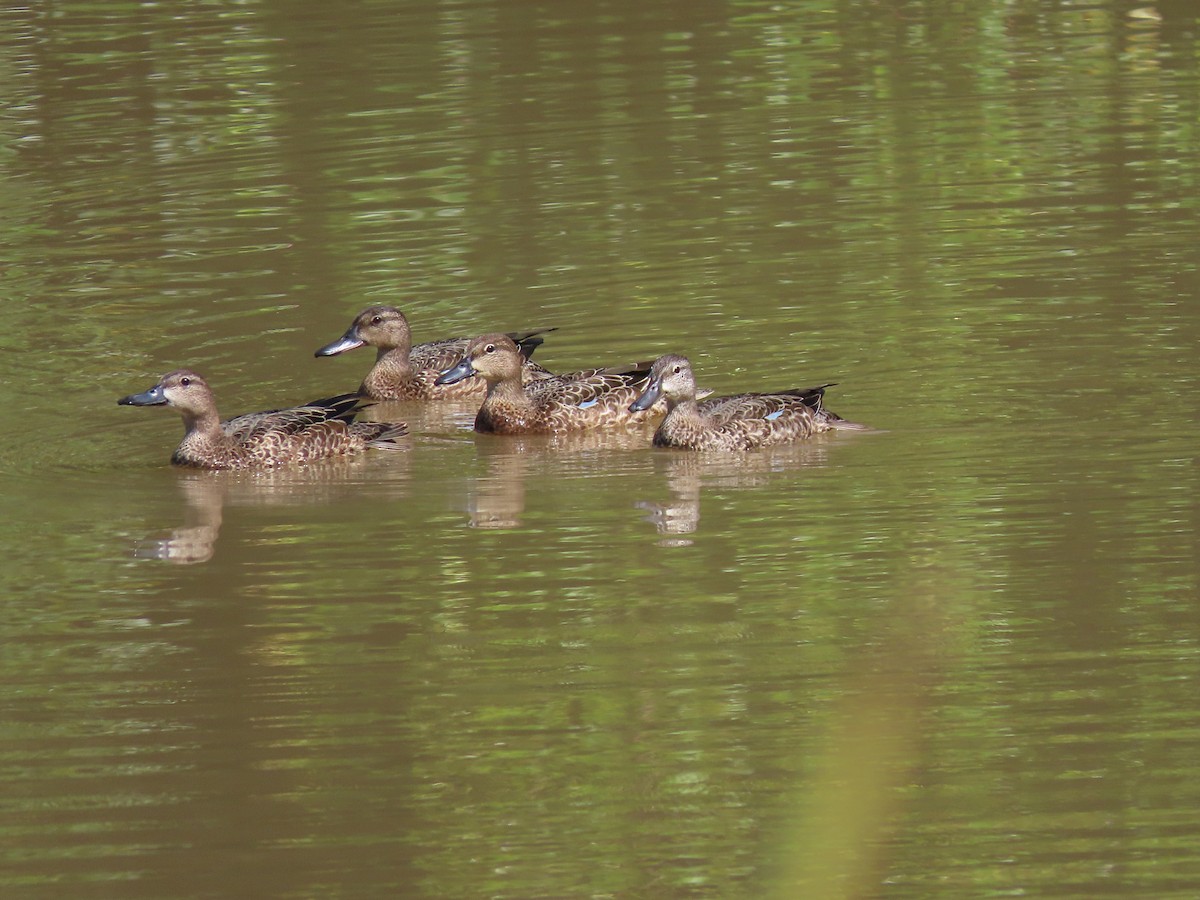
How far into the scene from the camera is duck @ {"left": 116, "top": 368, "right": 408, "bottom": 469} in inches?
500

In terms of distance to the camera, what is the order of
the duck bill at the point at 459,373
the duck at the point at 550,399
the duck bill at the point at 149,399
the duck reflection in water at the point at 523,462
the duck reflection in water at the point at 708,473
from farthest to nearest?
the duck bill at the point at 459,373 < the duck at the point at 550,399 < the duck bill at the point at 149,399 < the duck reflection in water at the point at 523,462 < the duck reflection in water at the point at 708,473

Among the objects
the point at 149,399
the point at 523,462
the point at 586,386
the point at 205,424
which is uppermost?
the point at 149,399

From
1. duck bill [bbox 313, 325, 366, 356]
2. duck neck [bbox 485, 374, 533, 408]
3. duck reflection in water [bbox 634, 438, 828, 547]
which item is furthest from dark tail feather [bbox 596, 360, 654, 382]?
duck bill [bbox 313, 325, 366, 356]

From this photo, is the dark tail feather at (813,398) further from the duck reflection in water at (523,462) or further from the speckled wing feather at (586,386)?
the speckled wing feather at (586,386)

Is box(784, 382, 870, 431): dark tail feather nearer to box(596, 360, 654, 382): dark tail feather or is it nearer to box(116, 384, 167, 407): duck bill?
box(596, 360, 654, 382): dark tail feather

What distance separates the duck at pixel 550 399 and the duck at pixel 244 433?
88 centimetres

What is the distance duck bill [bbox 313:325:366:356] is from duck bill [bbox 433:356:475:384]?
40.2 inches

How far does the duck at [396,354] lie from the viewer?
1468 cm

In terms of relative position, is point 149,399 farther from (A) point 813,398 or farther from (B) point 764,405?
(A) point 813,398

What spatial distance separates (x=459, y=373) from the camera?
1373 centimetres

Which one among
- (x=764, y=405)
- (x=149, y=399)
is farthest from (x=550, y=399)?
(x=149, y=399)

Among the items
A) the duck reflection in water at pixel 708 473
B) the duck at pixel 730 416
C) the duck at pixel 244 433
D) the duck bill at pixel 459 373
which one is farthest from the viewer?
the duck bill at pixel 459 373

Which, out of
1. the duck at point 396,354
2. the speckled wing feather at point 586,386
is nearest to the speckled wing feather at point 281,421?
the speckled wing feather at point 586,386

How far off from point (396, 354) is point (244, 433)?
2163mm
